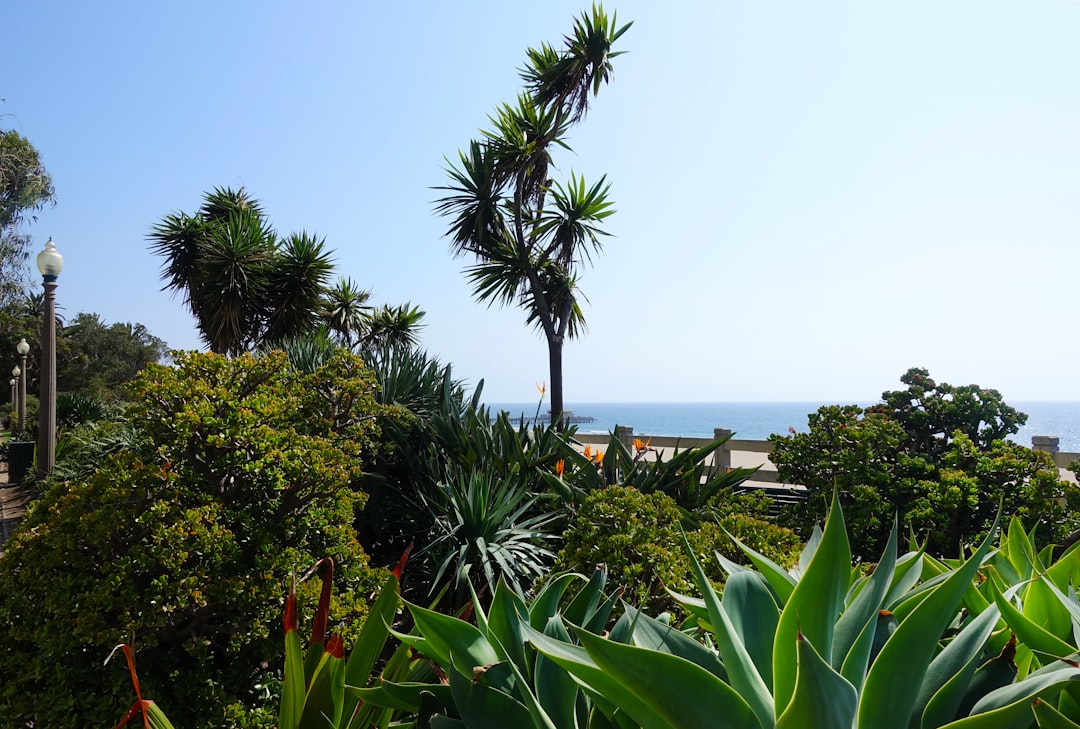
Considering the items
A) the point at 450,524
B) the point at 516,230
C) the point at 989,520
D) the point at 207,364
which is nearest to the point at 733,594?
the point at 207,364

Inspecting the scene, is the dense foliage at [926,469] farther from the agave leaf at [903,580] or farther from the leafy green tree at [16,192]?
the leafy green tree at [16,192]

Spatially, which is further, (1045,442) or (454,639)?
(1045,442)

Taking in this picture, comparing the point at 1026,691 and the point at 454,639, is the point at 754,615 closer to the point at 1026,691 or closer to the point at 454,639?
the point at 1026,691

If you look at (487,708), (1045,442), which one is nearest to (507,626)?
(487,708)

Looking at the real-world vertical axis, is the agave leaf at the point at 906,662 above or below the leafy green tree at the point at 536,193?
below

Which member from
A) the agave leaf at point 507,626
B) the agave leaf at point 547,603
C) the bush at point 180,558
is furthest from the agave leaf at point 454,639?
the bush at point 180,558

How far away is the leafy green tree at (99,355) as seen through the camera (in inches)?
1566

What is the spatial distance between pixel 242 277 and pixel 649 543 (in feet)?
50.7

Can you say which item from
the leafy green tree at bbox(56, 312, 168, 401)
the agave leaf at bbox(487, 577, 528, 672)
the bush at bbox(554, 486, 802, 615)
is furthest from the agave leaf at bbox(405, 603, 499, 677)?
the leafy green tree at bbox(56, 312, 168, 401)

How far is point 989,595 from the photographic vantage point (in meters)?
1.50

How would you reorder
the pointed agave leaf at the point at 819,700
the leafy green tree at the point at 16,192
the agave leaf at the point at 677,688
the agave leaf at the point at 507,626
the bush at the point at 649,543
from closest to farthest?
the pointed agave leaf at the point at 819,700 → the agave leaf at the point at 677,688 → the agave leaf at the point at 507,626 → the bush at the point at 649,543 → the leafy green tree at the point at 16,192

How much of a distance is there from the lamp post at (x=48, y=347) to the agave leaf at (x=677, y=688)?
34.5 ft

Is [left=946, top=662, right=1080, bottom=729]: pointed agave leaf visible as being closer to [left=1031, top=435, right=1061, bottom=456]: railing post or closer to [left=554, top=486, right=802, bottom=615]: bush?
[left=554, top=486, right=802, bottom=615]: bush

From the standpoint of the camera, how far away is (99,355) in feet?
146
